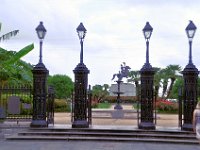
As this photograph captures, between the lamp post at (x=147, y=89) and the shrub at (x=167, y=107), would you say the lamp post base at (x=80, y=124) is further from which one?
the shrub at (x=167, y=107)

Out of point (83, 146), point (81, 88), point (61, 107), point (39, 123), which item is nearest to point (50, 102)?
point (39, 123)

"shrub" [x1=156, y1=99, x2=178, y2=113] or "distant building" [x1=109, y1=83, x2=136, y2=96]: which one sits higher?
"distant building" [x1=109, y1=83, x2=136, y2=96]

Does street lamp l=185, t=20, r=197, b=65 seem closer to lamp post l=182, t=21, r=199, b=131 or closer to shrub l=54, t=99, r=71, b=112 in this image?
lamp post l=182, t=21, r=199, b=131

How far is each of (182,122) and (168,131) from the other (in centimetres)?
212

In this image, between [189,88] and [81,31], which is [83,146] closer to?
[189,88]

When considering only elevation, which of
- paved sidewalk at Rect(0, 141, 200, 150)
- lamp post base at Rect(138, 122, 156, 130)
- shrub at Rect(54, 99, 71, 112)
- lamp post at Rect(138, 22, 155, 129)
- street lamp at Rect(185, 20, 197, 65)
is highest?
street lamp at Rect(185, 20, 197, 65)

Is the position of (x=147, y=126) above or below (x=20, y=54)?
below

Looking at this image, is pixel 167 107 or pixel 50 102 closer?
pixel 50 102

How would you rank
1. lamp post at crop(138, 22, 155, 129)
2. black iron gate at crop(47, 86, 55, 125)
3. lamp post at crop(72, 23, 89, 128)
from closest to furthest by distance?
lamp post at crop(138, 22, 155, 129) < lamp post at crop(72, 23, 89, 128) < black iron gate at crop(47, 86, 55, 125)

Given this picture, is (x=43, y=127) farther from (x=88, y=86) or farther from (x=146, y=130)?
(x=146, y=130)

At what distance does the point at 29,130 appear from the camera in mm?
19203

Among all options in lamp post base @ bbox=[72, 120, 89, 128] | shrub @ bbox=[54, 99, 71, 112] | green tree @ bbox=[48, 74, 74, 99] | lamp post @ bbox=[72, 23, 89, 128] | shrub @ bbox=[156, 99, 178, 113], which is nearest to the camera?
lamp post base @ bbox=[72, 120, 89, 128]

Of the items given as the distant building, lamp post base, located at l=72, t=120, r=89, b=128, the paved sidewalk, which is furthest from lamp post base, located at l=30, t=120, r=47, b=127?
the distant building

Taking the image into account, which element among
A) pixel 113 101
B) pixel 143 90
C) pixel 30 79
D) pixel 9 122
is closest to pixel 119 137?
pixel 143 90
